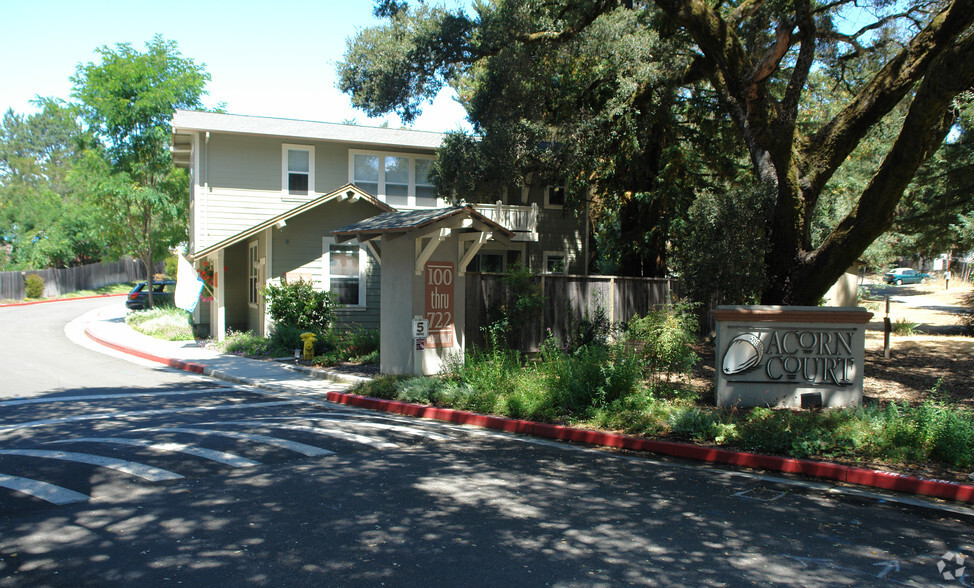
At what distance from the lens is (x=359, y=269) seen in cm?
2066

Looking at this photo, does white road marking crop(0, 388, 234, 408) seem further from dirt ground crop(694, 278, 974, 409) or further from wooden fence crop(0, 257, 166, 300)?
wooden fence crop(0, 257, 166, 300)

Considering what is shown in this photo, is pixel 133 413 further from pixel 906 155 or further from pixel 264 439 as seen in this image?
pixel 906 155

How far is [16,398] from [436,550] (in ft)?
34.3

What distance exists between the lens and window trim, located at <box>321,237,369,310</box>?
20062 millimetres

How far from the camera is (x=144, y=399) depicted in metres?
11.6

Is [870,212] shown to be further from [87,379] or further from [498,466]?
[87,379]

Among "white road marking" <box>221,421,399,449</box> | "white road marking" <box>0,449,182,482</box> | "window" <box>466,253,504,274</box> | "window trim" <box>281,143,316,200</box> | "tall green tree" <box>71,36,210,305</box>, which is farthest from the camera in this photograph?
Result: "tall green tree" <box>71,36,210,305</box>

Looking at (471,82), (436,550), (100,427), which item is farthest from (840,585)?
(471,82)

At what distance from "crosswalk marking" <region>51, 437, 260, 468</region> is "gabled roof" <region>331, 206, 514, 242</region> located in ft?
19.2

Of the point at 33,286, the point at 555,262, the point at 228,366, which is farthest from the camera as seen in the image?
the point at 33,286

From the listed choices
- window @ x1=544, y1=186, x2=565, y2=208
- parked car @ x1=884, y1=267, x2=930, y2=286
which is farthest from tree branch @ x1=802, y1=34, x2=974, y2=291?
parked car @ x1=884, y1=267, x2=930, y2=286

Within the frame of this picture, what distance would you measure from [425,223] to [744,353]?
600 centimetres

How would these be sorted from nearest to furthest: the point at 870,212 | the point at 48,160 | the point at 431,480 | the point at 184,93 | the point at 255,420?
the point at 431,480 < the point at 255,420 < the point at 870,212 < the point at 184,93 < the point at 48,160

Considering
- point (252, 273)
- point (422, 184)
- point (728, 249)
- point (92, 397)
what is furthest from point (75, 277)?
point (728, 249)
